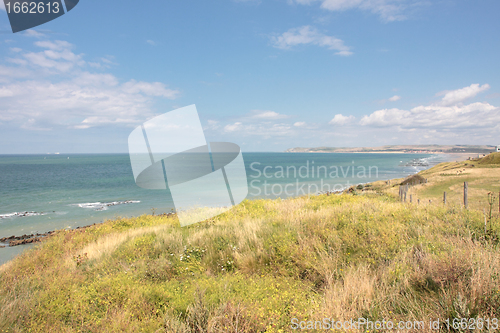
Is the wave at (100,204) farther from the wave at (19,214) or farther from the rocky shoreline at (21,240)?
the rocky shoreline at (21,240)

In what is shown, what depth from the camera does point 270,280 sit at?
4664 millimetres

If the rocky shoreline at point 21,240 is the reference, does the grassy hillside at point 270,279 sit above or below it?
above

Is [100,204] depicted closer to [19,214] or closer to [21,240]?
[19,214]

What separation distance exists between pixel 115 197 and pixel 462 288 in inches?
1405

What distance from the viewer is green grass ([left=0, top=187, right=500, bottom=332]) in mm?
3516

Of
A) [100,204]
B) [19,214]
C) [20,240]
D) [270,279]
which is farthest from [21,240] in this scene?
[270,279]

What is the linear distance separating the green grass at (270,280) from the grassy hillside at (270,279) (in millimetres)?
23

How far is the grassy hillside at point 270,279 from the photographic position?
3516mm

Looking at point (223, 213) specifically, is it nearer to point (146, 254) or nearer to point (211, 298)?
point (146, 254)

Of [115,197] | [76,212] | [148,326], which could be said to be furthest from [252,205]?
[115,197]

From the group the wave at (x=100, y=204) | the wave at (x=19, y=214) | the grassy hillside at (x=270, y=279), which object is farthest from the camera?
the wave at (x=100, y=204)

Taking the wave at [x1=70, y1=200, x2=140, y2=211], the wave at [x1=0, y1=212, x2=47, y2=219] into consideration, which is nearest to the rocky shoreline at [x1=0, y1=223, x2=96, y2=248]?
the wave at [x1=0, y1=212, x2=47, y2=219]

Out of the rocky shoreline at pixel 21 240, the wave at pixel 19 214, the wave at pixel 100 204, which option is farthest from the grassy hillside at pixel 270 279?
the wave at pixel 100 204

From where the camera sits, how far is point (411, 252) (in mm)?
4844
